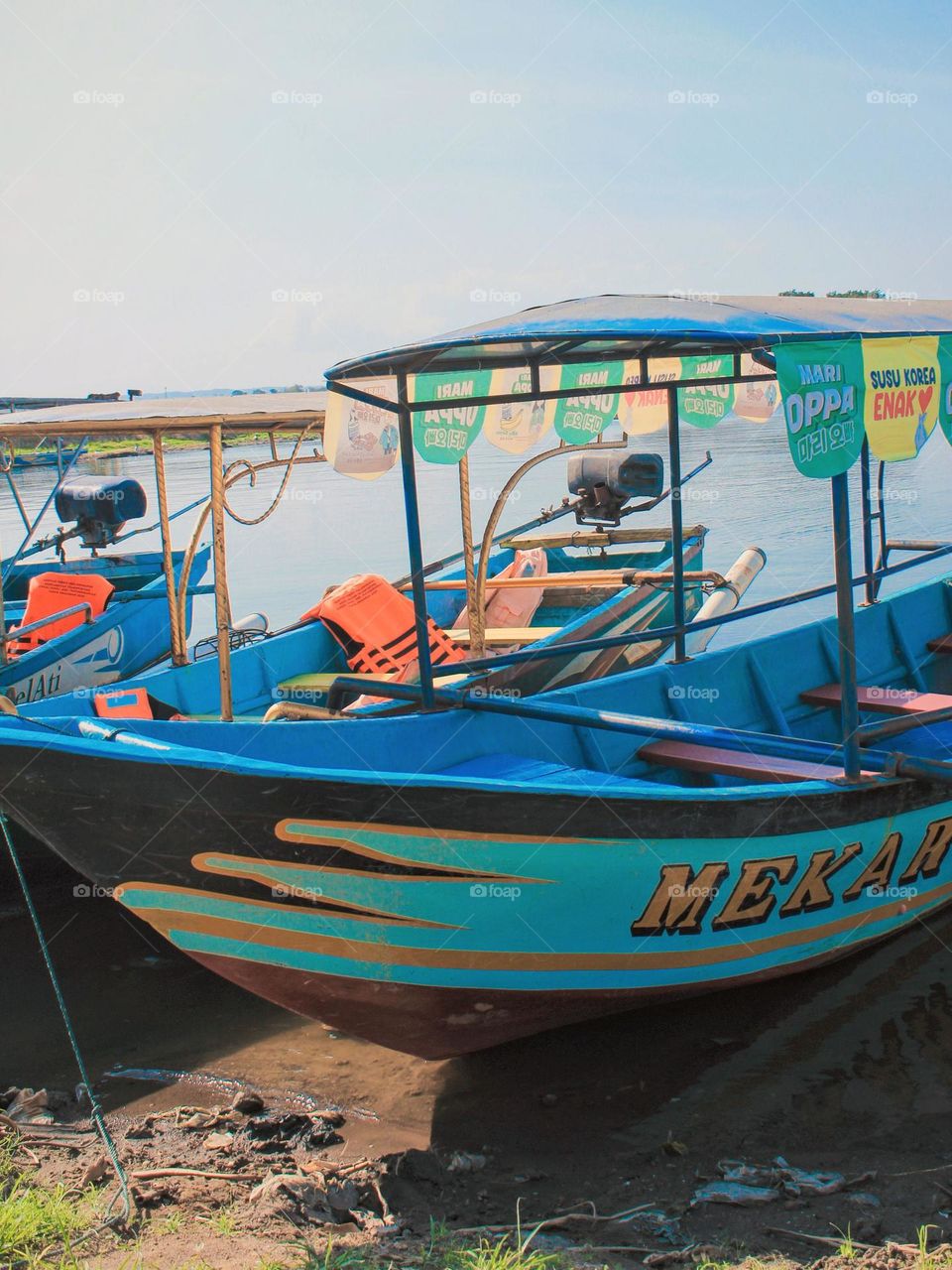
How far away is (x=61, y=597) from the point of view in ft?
29.5

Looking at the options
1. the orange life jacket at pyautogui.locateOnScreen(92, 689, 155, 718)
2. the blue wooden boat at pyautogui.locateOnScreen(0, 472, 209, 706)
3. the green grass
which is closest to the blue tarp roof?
the orange life jacket at pyautogui.locateOnScreen(92, 689, 155, 718)

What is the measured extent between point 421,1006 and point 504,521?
20.0m

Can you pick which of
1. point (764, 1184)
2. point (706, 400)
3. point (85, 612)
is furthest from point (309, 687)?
point (764, 1184)

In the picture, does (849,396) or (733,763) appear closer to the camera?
(849,396)

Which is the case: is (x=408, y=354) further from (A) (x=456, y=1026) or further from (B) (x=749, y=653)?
(B) (x=749, y=653)

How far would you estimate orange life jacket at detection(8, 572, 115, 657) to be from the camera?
8750 millimetres

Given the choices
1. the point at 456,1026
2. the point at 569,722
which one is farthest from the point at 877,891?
the point at 456,1026

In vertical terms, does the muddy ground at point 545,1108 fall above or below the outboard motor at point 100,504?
below

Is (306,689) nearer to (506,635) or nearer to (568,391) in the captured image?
(506,635)

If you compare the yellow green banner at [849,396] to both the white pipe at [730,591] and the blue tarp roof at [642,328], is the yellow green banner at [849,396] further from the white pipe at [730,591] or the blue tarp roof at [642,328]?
the white pipe at [730,591]
